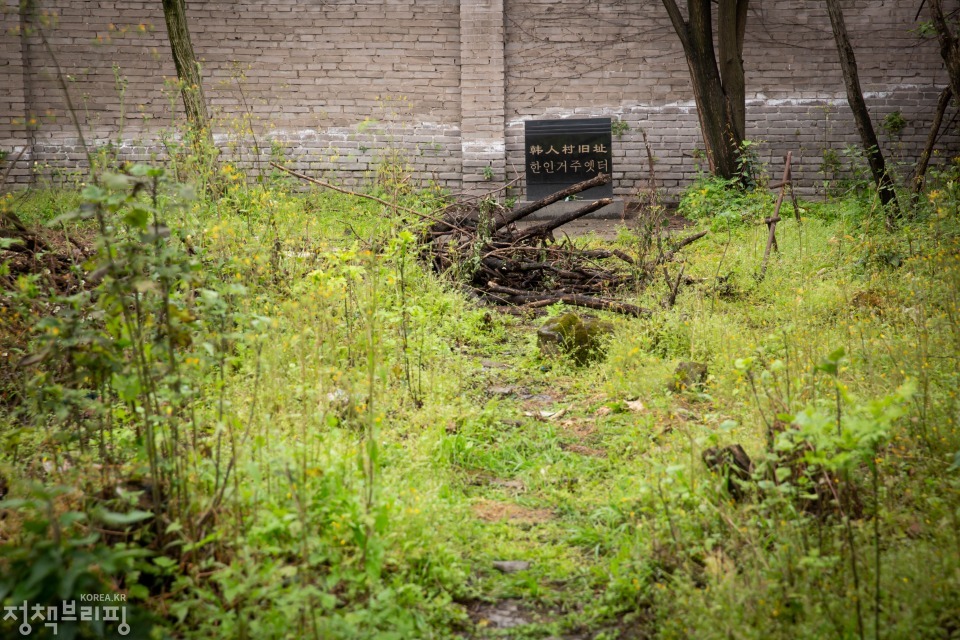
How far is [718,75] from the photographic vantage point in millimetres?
10555

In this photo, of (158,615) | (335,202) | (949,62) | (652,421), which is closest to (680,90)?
(949,62)

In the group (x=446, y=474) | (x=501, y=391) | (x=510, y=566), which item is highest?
(x=501, y=391)

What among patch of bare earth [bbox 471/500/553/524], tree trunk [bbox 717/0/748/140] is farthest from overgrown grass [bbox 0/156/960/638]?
tree trunk [bbox 717/0/748/140]

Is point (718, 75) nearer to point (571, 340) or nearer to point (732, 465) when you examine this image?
point (571, 340)

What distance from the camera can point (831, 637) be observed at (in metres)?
2.16

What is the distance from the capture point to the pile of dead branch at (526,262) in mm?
6566

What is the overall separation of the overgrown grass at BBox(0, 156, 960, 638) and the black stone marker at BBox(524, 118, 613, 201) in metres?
6.47

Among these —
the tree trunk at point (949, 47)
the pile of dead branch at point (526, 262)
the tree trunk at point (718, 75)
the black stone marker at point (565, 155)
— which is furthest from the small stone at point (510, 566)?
the tree trunk at point (718, 75)

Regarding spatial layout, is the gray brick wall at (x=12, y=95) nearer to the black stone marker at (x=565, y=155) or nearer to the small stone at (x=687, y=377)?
the black stone marker at (x=565, y=155)

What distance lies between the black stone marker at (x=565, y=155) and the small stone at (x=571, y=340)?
6.17 metres

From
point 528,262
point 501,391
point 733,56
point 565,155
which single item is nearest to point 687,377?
point 501,391

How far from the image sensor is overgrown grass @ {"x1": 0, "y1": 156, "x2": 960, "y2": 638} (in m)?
2.29

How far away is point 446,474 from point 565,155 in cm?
854

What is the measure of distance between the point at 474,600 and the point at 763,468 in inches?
44.9
